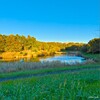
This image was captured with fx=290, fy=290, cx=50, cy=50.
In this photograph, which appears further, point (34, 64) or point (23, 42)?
point (23, 42)

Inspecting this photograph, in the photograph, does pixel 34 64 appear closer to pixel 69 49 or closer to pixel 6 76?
pixel 6 76

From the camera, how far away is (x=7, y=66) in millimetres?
24531

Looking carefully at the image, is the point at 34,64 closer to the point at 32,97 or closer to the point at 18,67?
the point at 18,67

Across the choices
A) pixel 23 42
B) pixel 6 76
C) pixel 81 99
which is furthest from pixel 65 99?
pixel 23 42

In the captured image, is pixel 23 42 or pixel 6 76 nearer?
pixel 6 76

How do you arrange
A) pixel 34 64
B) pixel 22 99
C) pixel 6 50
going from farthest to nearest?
1. pixel 6 50
2. pixel 34 64
3. pixel 22 99

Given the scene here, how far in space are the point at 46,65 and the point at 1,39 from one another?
64.1 m

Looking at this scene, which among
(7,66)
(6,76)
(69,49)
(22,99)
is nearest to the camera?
(22,99)

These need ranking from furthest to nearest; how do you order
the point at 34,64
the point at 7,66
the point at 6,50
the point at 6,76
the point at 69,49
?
the point at 69,49, the point at 6,50, the point at 34,64, the point at 7,66, the point at 6,76

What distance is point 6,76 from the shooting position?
1873 cm

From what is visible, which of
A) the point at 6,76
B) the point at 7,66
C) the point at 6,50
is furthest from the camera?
the point at 6,50

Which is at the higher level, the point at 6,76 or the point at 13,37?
the point at 13,37

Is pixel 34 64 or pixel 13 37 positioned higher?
pixel 13 37

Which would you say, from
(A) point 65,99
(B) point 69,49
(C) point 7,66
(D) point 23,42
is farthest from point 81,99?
(B) point 69,49
